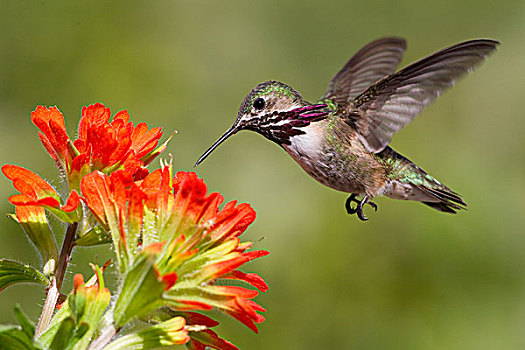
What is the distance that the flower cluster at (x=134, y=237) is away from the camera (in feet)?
3.43

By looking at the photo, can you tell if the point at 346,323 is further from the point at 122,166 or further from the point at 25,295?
the point at 122,166

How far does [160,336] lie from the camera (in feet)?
3.50

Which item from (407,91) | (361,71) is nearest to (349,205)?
(407,91)

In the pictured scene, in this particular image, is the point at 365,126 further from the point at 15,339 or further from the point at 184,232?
the point at 15,339

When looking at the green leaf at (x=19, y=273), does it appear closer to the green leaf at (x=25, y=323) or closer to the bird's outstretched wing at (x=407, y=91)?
the green leaf at (x=25, y=323)

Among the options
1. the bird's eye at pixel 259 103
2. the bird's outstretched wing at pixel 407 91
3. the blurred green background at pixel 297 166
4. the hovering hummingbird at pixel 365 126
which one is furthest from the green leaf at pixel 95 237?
the blurred green background at pixel 297 166

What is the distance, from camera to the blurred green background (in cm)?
316

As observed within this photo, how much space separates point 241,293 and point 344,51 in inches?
156

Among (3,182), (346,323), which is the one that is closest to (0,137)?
(3,182)

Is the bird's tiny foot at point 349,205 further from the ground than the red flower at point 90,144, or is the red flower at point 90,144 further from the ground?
the bird's tiny foot at point 349,205

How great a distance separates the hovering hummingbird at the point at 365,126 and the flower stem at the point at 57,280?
72cm

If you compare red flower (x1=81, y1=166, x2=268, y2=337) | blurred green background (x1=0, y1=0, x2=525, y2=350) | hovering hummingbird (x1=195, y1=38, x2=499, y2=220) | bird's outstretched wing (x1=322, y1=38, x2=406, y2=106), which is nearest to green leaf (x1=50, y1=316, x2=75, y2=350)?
red flower (x1=81, y1=166, x2=268, y2=337)

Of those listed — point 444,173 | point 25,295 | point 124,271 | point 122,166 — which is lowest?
point 25,295

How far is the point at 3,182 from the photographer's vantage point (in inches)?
120
